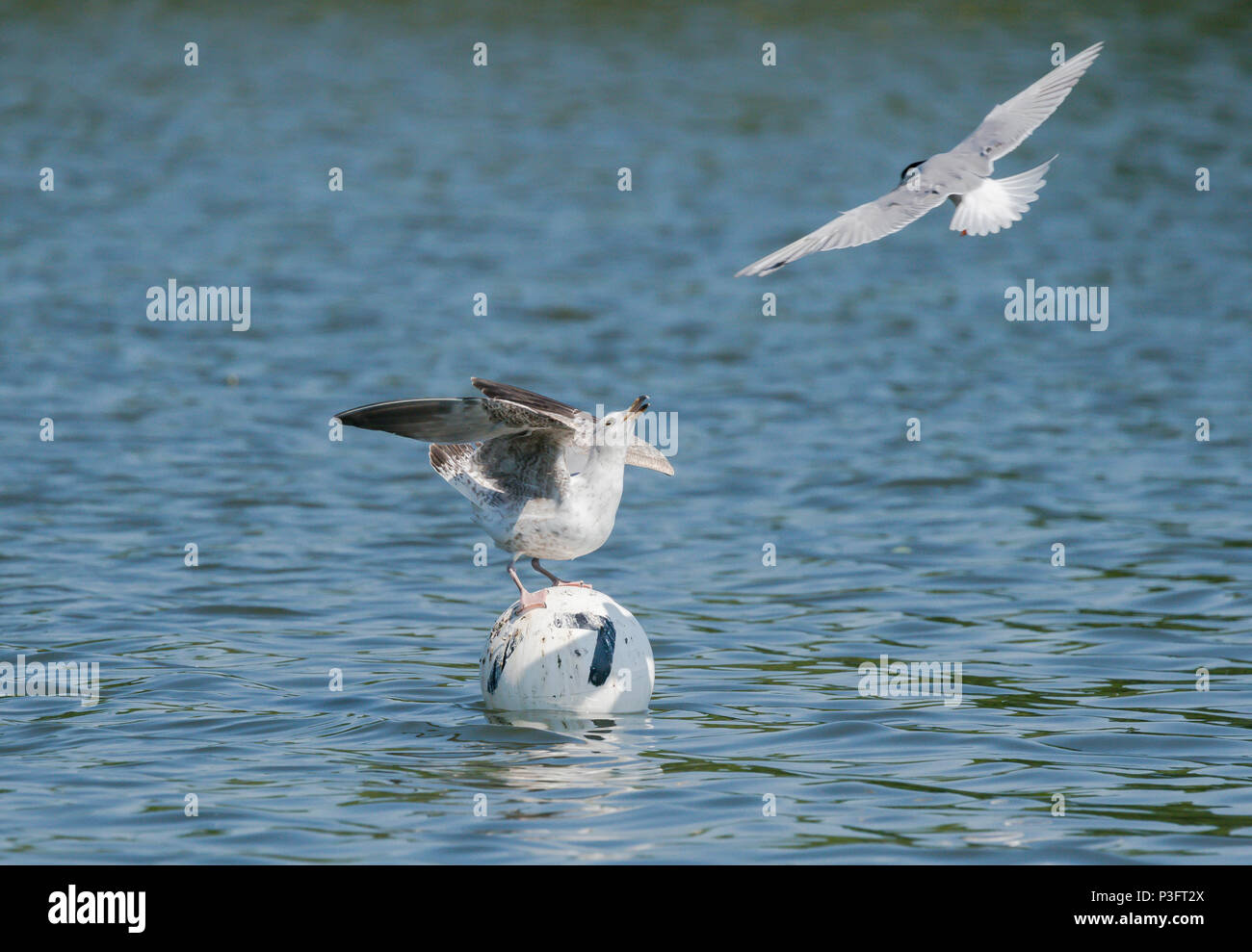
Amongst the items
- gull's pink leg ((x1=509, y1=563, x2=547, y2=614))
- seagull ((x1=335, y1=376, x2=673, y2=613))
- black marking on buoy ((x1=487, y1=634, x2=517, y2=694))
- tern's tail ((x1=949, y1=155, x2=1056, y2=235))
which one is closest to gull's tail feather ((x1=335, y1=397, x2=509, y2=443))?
seagull ((x1=335, y1=376, x2=673, y2=613))

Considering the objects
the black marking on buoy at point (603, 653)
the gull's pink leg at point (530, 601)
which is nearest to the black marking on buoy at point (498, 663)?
the gull's pink leg at point (530, 601)

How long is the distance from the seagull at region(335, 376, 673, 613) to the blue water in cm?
132

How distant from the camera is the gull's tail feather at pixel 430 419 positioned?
33.4ft

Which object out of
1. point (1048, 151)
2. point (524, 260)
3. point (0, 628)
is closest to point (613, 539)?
point (0, 628)

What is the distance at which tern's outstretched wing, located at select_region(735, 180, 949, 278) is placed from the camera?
32.0 ft

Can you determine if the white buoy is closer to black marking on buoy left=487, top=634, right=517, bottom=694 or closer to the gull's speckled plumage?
black marking on buoy left=487, top=634, right=517, bottom=694

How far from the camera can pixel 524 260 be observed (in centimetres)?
2862

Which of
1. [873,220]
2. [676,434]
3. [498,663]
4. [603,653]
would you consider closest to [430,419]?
[498,663]

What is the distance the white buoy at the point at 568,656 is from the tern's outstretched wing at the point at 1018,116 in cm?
364

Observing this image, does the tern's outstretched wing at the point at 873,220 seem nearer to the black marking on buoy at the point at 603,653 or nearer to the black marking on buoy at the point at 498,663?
the black marking on buoy at the point at 603,653

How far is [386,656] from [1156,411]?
38.3 ft

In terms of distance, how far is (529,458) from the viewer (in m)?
10.6

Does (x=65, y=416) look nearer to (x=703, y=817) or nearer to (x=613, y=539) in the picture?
(x=613, y=539)

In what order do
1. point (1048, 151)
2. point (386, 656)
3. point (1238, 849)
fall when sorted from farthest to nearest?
1. point (1048, 151)
2. point (386, 656)
3. point (1238, 849)
